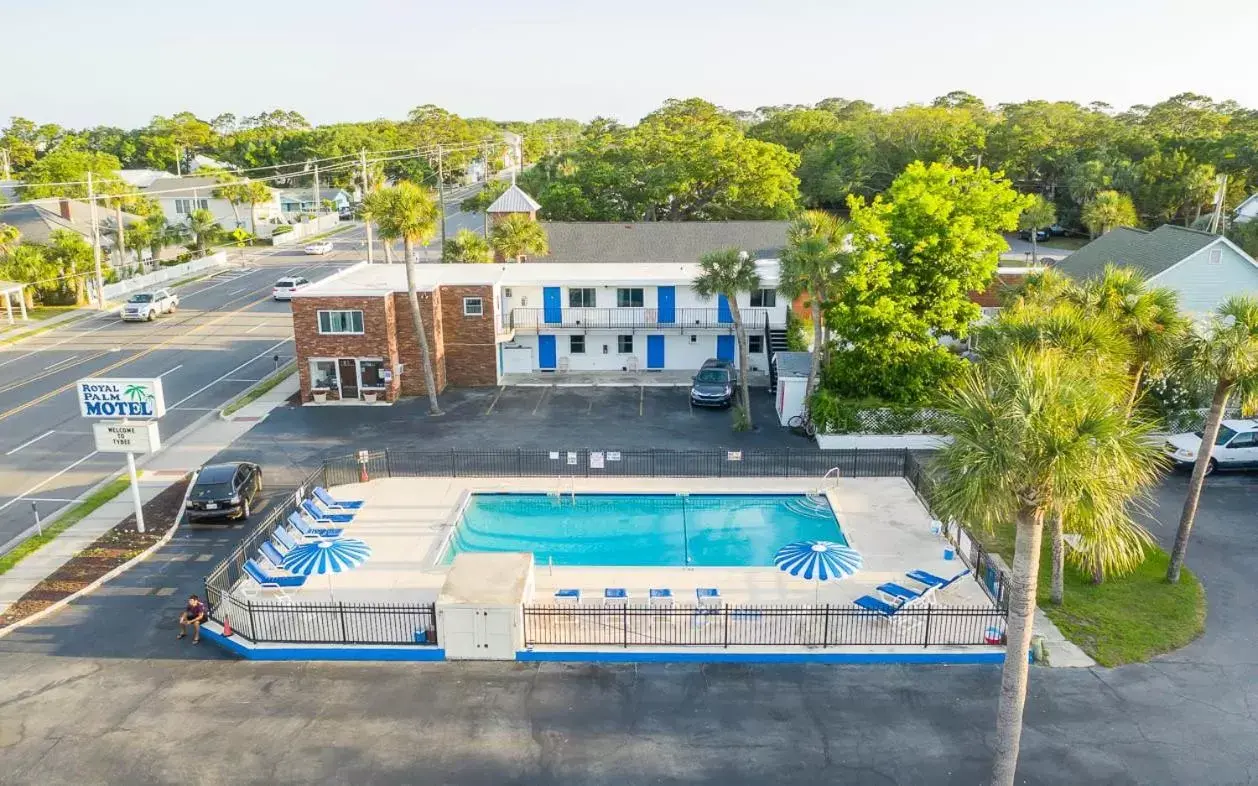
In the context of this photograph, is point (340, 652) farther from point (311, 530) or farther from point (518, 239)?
point (518, 239)

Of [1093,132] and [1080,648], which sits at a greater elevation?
[1093,132]

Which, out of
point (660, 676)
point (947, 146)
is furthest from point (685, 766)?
point (947, 146)

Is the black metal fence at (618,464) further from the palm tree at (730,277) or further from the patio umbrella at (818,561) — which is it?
the patio umbrella at (818,561)

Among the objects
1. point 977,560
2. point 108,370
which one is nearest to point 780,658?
point 977,560

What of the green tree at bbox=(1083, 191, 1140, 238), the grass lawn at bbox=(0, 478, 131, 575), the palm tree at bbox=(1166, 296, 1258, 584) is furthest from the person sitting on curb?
the green tree at bbox=(1083, 191, 1140, 238)

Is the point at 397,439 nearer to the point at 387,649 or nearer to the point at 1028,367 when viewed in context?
the point at 387,649

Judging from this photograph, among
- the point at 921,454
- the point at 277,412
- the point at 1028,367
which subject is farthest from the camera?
the point at 277,412
